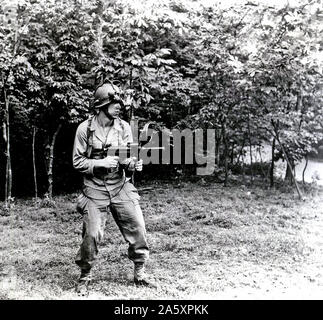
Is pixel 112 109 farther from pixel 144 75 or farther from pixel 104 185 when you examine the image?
pixel 144 75

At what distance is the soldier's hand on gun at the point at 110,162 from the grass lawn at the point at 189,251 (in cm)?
141

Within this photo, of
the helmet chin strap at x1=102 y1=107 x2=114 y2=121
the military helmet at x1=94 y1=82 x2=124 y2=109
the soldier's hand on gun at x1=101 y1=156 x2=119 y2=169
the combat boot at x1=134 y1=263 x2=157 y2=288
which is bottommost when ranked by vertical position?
the combat boot at x1=134 y1=263 x2=157 y2=288

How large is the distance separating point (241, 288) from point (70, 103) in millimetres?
6821

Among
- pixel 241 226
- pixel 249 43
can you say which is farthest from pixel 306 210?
pixel 249 43

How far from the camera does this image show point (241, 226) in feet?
27.0

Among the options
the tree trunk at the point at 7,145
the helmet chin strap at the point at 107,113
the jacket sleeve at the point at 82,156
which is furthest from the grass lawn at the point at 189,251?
the helmet chin strap at the point at 107,113

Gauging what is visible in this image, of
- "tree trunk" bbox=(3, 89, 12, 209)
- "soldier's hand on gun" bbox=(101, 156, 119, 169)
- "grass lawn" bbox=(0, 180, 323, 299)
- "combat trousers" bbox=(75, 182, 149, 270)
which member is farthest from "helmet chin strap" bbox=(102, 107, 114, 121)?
"tree trunk" bbox=(3, 89, 12, 209)

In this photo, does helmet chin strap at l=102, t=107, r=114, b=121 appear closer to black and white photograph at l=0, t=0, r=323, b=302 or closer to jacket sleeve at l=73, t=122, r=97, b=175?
black and white photograph at l=0, t=0, r=323, b=302

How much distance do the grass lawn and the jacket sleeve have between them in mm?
1385

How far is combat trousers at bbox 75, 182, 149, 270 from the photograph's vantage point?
4.82m

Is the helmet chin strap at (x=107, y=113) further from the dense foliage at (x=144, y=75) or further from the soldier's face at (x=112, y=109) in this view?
the dense foliage at (x=144, y=75)

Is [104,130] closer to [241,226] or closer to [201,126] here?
[241,226]

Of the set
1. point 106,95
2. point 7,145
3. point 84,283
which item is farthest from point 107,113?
point 7,145
